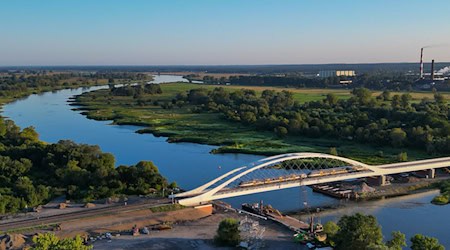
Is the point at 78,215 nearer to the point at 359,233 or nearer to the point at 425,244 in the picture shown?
the point at 359,233

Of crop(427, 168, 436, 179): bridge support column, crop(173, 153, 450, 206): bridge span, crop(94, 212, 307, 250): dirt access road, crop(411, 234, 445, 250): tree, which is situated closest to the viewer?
crop(411, 234, 445, 250): tree

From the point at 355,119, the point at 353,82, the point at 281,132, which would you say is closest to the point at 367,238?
the point at 281,132

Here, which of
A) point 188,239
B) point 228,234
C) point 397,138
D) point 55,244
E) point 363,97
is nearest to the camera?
point 55,244

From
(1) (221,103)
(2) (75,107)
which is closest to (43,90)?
(2) (75,107)

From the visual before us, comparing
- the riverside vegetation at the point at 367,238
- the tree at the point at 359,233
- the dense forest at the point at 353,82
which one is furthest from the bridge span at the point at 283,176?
the dense forest at the point at 353,82

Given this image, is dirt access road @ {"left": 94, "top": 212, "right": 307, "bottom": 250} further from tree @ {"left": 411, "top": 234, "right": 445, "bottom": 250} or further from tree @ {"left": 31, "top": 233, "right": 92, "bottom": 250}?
tree @ {"left": 411, "top": 234, "right": 445, "bottom": 250}

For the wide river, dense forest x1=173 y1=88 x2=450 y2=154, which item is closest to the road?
the wide river

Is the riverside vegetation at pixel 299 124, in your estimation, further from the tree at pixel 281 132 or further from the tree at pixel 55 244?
the tree at pixel 55 244

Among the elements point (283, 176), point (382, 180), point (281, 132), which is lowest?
point (382, 180)
